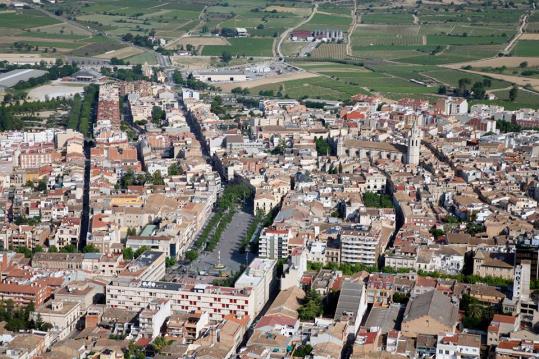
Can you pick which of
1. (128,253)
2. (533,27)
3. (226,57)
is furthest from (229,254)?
(533,27)

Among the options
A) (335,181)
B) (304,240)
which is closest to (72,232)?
(304,240)

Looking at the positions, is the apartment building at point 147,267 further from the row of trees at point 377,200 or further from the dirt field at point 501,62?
the dirt field at point 501,62

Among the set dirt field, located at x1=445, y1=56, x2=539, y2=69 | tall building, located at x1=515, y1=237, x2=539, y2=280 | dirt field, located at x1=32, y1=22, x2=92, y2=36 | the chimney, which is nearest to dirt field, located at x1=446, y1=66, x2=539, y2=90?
dirt field, located at x1=445, y1=56, x2=539, y2=69

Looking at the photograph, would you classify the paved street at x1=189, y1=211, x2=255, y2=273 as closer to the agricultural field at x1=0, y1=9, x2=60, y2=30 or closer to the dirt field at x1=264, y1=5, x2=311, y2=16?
the agricultural field at x1=0, y1=9, x2=60, y2=30

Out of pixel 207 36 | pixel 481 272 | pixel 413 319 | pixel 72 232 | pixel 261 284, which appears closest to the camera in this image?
pixel 413 319

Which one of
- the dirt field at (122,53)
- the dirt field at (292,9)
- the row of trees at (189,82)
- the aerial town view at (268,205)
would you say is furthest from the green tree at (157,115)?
the dirt field at (292,9)

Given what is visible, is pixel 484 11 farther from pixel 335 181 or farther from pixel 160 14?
pixel 335 181

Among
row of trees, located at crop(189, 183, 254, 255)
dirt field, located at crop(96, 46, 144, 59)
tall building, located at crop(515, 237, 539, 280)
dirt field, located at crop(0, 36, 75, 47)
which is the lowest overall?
row of trees, located at crop(189, 183, 254, 255)
